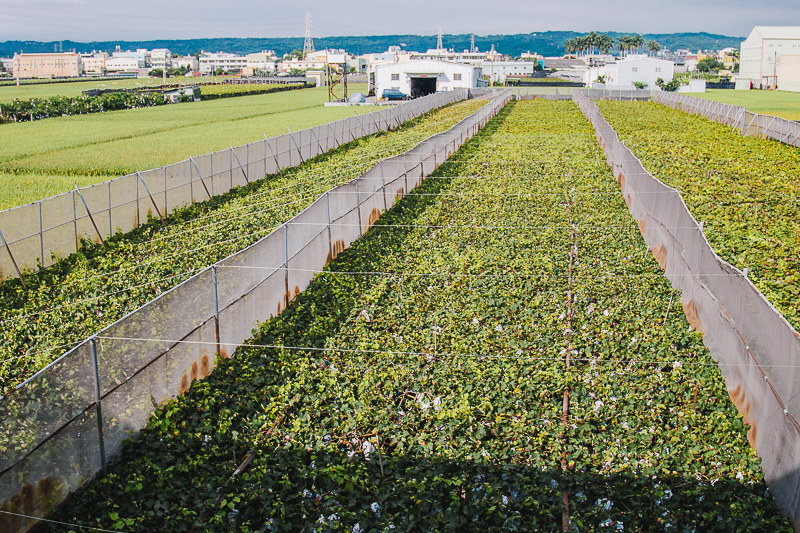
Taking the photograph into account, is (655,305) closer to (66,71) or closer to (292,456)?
(292,456)

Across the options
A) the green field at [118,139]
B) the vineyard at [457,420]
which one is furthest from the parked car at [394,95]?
the vineyard at [457,420]

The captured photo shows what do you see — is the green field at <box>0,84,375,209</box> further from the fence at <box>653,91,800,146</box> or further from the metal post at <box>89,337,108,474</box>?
the fence at <box>653,91,800,146</box>

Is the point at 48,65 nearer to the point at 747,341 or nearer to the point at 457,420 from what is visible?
the point at 457,420

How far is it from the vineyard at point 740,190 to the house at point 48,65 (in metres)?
174

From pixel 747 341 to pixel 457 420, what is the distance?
14.3ft

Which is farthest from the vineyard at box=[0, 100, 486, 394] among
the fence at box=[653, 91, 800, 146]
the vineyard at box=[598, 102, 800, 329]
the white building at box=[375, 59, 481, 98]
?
the white building at box=[375, 59, 481, 98]

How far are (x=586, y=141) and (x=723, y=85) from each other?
3695 inches

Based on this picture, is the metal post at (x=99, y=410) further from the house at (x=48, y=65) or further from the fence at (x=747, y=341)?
the house at (x=48, y=65)

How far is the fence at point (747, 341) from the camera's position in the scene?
25.7 feet

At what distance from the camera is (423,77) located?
9644 centimetres

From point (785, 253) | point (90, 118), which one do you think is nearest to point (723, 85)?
point (90, 118)

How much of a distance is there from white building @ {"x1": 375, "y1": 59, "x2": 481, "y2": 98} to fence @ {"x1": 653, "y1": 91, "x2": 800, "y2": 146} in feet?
138

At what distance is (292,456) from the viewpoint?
8.89 m

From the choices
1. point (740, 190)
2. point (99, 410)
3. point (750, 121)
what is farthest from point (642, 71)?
point (99, 410)
